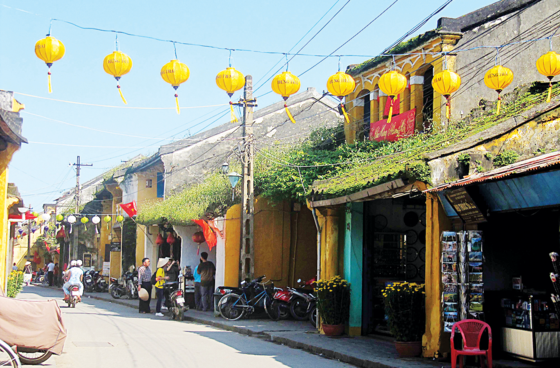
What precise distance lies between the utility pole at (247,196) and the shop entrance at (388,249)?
17.0ft

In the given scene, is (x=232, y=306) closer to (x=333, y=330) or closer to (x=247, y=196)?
(x=247, y=196)

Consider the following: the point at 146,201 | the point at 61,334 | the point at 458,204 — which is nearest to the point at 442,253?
the point at 458,204

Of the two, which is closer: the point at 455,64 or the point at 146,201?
the point at 455,64

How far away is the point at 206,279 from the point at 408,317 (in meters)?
11.4

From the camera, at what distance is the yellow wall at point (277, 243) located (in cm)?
1922

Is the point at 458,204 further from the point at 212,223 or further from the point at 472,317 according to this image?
the point at 212,223

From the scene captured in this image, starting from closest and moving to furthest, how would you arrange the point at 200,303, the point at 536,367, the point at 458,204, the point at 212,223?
the point at 536,367 → the point at 458,204 → the point at 212,223 → the point at 200,303

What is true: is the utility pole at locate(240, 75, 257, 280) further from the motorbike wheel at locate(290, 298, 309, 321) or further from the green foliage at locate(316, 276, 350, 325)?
the green foliage at locate(316, 276, 350, 325)

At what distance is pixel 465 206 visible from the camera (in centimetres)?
917

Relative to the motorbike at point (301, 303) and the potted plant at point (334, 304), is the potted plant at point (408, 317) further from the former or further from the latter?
the motorbike at point (301, 303)

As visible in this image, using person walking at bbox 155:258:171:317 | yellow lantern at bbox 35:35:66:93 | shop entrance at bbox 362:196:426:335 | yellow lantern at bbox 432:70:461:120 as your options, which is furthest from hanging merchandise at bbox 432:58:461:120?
person walking at bbox 155:258:171:317

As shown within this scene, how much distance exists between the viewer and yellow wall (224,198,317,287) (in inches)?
757

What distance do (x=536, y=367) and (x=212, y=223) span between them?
12.7 meters

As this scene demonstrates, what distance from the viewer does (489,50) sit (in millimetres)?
14930
